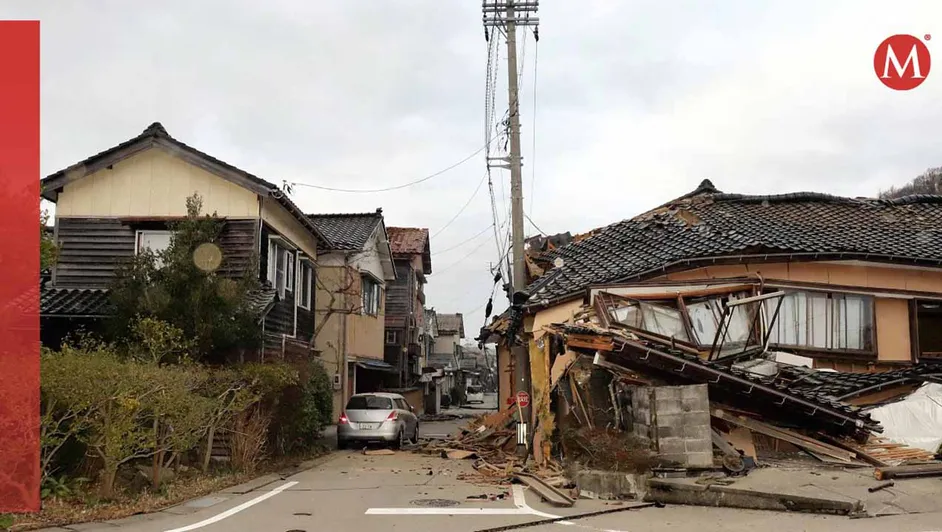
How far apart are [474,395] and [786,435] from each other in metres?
59.7

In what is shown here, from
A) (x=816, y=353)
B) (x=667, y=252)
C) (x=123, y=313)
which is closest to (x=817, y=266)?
(x=816, y=353)

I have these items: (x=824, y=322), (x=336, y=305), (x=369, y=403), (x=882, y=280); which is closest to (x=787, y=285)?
(x=824, y=322)

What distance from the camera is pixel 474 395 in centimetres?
7019

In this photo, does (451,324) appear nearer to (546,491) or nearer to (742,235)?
(742,235)

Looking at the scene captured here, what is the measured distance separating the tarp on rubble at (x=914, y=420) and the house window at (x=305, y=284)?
1595 centimetres

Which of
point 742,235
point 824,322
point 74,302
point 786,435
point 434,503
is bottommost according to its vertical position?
point 434,503

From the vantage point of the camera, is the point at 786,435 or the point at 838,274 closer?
the point at 786,435

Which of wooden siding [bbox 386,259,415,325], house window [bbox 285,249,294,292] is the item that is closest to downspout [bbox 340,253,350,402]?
house window [bbox 285,249,294,292]

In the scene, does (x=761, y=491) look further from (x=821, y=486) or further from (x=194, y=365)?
(x=194, y=365)

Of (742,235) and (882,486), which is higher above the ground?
(742,235)

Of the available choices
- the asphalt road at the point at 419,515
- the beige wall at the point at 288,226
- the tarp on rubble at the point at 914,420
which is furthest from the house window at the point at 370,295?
the tarp on rubble at the point at 914,420

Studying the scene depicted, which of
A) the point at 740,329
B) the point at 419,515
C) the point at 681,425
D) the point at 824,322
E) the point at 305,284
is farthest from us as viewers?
the point at 305,284

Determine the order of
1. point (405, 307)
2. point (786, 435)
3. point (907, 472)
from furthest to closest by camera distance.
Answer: point (405, 307) → point (786, 435) → point (907, 472)

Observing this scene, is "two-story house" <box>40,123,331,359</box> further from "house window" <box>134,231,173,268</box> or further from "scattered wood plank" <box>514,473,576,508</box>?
"scattered wood plank" <box>514,473,576,508</box>
